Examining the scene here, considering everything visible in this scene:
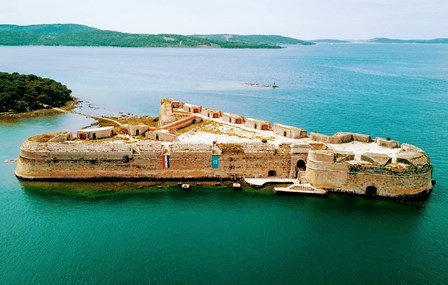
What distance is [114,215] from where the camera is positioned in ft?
99.4

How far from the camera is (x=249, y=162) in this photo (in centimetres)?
3628

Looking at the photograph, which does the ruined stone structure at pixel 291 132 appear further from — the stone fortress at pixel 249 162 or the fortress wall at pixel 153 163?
the fortress wall at pixel 153 163

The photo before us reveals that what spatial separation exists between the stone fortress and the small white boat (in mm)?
537

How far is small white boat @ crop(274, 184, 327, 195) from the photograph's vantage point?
33438mm

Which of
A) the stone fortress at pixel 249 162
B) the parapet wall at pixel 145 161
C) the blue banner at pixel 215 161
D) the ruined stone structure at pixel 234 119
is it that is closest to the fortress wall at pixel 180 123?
the ruined stone structure at pixel 234 119

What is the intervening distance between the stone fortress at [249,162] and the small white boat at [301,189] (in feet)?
1.76

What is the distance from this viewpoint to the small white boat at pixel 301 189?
33438 millimetres

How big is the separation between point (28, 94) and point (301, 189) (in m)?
55.7

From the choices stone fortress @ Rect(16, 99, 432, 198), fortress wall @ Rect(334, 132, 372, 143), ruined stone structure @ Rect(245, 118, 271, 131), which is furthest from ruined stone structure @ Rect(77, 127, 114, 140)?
fortress wall @ Rect(334, 132, 372, 143)

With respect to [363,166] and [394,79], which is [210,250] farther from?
[394,79]

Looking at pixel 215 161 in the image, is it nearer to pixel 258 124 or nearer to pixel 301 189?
pixel 301 189

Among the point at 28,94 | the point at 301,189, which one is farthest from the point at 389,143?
the point at 28,94

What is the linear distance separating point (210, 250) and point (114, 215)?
8929 millimetres

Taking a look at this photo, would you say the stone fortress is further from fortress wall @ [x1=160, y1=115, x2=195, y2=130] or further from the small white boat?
fortress wall @ [x1=160, y1=115, x2=195, y2=130]
